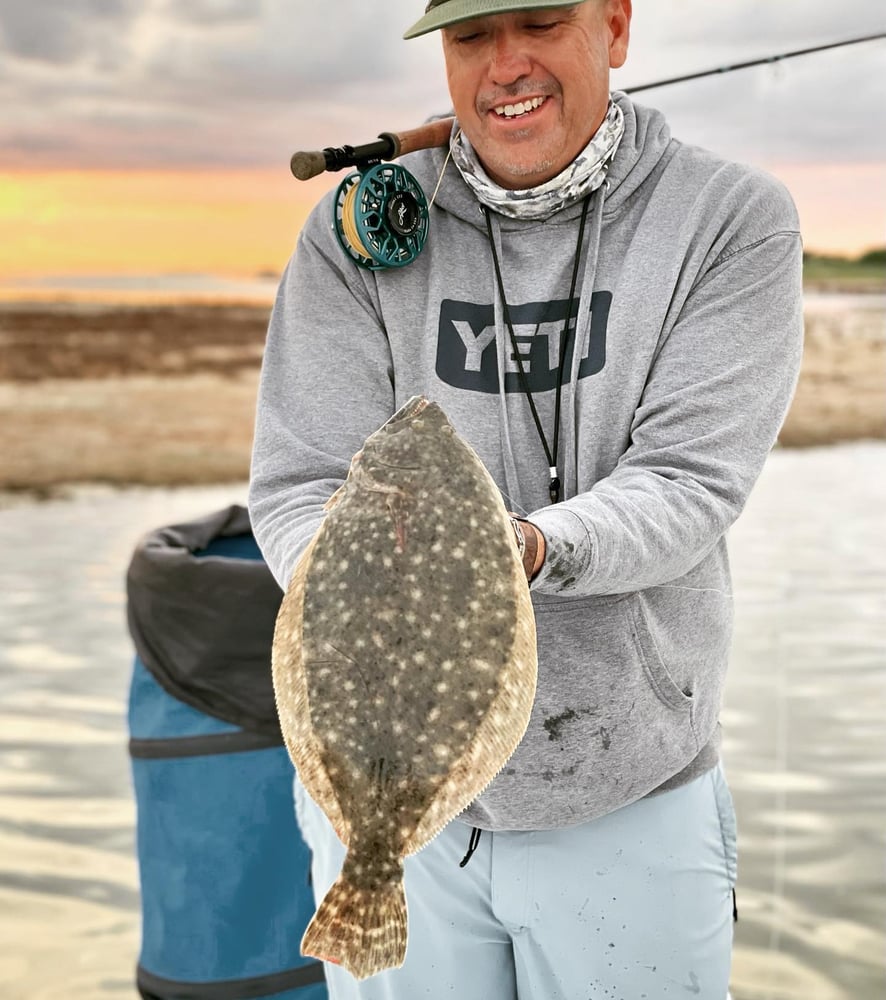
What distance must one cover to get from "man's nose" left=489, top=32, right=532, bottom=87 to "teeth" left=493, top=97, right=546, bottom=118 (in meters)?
0.04

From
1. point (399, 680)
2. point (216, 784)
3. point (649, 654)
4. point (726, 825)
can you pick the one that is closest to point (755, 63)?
point (649, 654)

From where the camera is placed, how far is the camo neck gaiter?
220 centimetres

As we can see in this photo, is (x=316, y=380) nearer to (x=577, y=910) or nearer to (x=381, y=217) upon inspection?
(x=381, y=217)

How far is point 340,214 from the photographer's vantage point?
7.38 ft

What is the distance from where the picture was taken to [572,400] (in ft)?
7.16

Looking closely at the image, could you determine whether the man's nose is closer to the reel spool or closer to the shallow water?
the reel spool

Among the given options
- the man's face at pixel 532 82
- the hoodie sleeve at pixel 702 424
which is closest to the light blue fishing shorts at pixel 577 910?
the hoodie sleeve at pixel 702 424

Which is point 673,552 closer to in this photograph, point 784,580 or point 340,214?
point 340,214

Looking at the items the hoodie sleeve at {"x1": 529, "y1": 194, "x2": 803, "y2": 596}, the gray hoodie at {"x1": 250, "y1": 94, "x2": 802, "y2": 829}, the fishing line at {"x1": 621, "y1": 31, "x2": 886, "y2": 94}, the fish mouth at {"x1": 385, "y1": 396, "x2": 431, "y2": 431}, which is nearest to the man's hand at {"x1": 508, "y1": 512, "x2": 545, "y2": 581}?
the hoodie sleeve at {"x1": 529, "y1": 194, "x2": 803, "y2": 596}

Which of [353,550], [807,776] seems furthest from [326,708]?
[807,776]

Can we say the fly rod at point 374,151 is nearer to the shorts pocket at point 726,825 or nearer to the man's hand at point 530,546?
the man's hand at point 530,546

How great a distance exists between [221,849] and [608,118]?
2183 mm

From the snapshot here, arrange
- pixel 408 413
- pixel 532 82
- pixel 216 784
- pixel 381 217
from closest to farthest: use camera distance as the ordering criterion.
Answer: pixel 408 413
pixel 532 82
pixel 381 217
pixel 216 784

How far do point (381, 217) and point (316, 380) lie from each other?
32 cm
